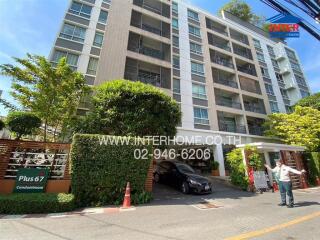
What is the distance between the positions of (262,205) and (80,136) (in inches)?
322

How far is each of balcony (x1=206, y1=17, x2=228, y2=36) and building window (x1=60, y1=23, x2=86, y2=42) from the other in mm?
17711

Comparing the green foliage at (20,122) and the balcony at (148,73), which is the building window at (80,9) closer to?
the balcony at (148,73)

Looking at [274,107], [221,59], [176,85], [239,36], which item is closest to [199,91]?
[176,85]

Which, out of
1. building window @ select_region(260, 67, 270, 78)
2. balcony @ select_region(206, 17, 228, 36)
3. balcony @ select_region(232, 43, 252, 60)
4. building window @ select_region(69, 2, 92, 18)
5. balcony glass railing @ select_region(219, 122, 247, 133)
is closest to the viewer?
building window @ select_region(69, 2, 92, 18)

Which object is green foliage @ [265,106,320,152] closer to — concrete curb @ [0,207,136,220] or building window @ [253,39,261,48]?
building window @ [253,39,261,48]

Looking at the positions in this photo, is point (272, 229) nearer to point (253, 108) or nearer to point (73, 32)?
point (73, 32)

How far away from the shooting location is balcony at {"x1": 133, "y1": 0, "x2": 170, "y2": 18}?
21312 mm

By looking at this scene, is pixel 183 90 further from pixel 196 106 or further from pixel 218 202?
pixel 218 202

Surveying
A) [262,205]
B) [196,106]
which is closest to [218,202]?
[262,205]

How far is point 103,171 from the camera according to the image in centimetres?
818

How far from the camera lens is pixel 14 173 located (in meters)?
7.92

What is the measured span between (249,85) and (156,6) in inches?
623

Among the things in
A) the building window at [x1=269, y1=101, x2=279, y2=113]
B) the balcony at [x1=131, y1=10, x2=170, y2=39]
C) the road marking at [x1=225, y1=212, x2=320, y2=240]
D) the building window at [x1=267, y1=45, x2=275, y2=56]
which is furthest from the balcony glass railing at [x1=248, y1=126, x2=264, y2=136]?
the road marking at [x1=225, y1=212, x2=320, y2=240]

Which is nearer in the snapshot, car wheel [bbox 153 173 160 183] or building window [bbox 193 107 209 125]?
car wheel [bbox 153 173 160 183]
